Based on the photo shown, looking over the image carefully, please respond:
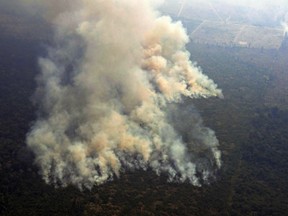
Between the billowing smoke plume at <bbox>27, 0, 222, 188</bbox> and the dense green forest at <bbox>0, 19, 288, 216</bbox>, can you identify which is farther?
the billowing smoke plume at <bbox>27, 0, 222, 188</bbox>

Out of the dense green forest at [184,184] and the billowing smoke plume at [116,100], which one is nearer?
the dense green forest at [184,184]

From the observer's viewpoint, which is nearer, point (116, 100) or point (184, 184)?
point (184, 184)

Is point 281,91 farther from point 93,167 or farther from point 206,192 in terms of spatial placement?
point 93,167

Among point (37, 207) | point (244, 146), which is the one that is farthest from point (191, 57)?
point (37, 207)

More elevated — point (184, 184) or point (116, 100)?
point (116, 100)
